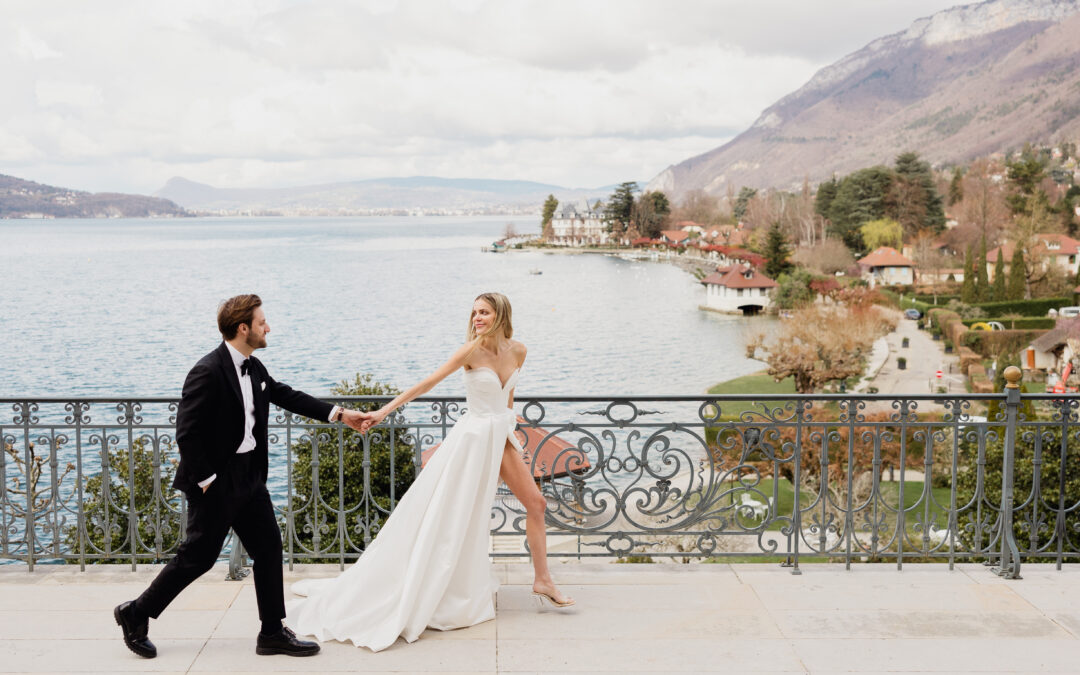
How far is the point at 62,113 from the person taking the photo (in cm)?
19762

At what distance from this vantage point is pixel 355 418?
14.1 ft

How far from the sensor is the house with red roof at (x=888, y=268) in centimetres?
8300

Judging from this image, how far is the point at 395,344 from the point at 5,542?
57.8 m

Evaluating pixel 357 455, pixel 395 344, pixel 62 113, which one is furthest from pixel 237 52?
pixel 357 455

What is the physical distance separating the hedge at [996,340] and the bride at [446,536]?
183 ft

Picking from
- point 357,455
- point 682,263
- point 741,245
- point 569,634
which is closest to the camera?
point 569,634

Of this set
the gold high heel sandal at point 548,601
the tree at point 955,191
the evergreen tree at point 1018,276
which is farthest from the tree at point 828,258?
the gold high heel sandal at point 548,601

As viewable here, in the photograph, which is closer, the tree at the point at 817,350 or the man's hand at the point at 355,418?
the man's hand at the point at 355,418

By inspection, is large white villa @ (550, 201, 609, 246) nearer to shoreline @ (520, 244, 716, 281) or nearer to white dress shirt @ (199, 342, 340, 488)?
shoreline @ (520, 244, 716, 281)

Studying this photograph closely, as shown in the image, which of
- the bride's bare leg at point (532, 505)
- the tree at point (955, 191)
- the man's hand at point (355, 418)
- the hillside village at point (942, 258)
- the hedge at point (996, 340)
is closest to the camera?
the man's hand at point (355, 418)

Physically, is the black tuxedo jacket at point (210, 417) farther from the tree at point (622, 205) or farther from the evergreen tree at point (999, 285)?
the tree at point (622, 205)

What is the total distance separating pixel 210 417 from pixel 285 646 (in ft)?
3.73

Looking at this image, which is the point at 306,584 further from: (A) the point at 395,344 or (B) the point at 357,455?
(A) the point at 395,344

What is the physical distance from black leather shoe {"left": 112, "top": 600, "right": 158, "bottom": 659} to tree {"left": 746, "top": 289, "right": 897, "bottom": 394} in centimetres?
4048
